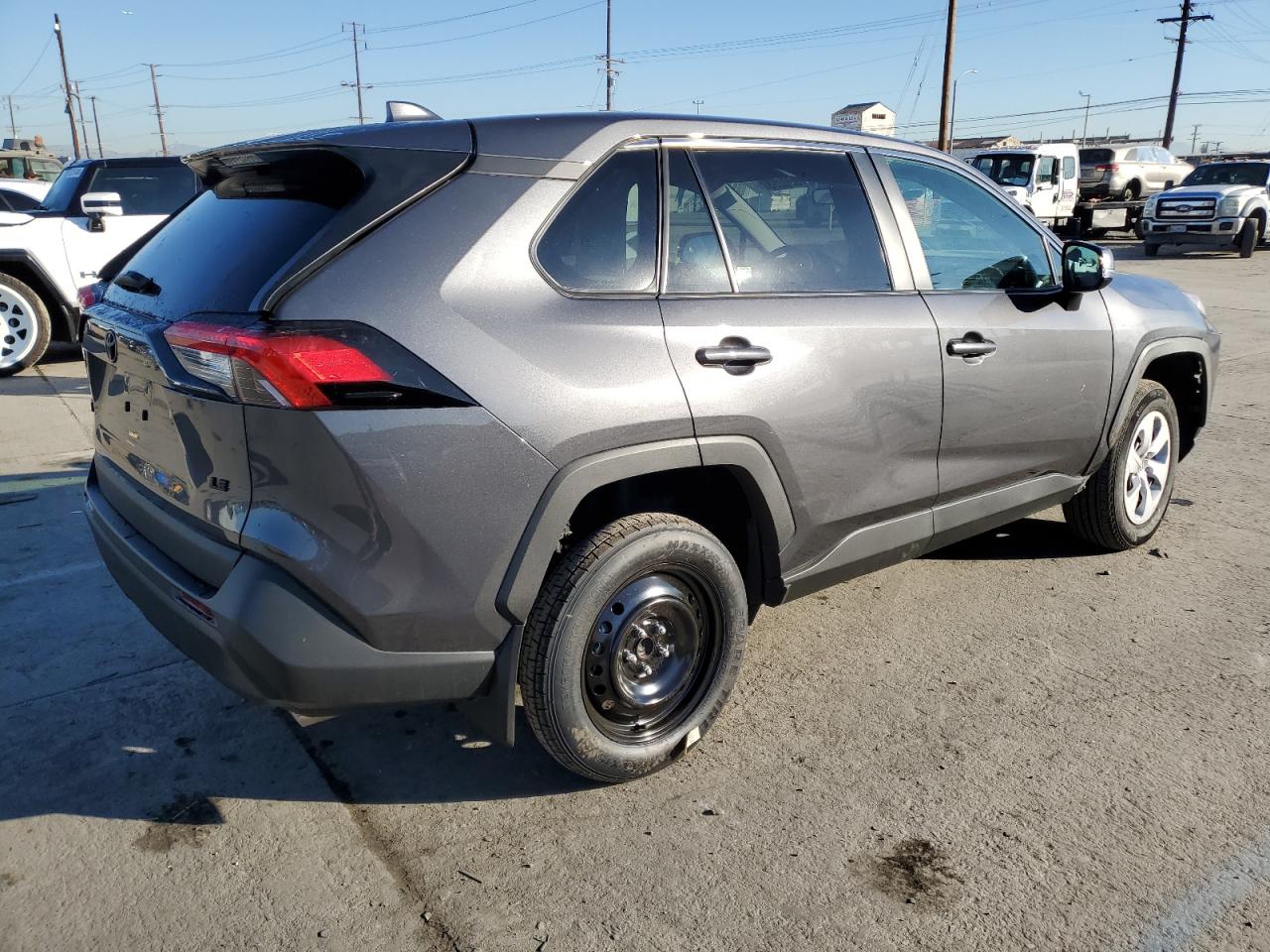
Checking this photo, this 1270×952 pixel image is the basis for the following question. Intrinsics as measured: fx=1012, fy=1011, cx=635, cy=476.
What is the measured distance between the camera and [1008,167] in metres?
23.1

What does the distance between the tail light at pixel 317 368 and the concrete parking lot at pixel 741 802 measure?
120cm

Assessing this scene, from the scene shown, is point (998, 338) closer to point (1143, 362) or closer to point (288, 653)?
point (1143, 362)

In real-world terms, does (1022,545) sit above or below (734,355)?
below

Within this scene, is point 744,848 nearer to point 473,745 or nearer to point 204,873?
point 473,745

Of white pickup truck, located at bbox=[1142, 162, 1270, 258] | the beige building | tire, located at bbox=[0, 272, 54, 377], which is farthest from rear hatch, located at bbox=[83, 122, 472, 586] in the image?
the beige building

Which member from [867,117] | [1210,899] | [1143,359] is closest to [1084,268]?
[1143,359]

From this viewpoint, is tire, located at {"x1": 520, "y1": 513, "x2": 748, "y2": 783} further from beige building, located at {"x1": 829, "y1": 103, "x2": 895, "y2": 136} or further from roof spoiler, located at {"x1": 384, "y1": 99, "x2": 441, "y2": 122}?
beige building, located at {"x1": 829, "y1": 103, "x2": 895, "y2": 136}

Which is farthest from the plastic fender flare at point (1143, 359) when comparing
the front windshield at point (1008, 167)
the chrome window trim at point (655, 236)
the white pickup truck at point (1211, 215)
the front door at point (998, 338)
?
the front windshield at point (1008, 167)

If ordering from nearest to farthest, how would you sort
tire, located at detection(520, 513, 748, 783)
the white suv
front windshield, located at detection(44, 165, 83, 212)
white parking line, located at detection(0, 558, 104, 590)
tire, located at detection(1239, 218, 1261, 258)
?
1. tire, located at detection(520, 513, 748, 783)
2. white parking line, located at detection(0, 558, 104, 590)
3. front windshield, located at detection(44, 165, 83, 212)
4. tire, located at detection(1239, 218, 1261, 258)
5. the white suv

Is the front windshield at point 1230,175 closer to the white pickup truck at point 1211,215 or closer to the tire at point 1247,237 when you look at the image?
the white pickup truck at point 1211,215

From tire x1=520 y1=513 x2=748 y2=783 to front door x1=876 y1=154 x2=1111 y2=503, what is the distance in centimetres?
109

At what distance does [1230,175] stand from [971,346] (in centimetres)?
2303

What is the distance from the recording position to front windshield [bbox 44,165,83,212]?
930cm

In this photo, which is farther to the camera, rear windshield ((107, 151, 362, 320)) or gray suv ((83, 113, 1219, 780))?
rear windshield ((107, 151, 362, 320))
